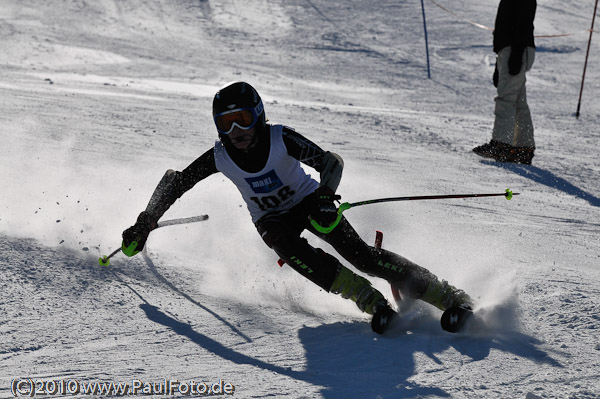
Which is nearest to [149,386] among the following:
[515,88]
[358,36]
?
[515,88]

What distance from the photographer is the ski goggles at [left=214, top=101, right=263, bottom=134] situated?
4.08m

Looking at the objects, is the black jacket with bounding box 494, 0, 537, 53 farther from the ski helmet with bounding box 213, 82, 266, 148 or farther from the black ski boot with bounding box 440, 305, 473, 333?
the black ski boot with bounding box 440, 305, 473, 333

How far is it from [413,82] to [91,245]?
949 cm

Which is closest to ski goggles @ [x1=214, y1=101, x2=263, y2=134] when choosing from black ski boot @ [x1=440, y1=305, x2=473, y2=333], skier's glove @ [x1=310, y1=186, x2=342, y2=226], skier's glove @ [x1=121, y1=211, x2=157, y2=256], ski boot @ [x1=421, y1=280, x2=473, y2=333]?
skier's glove @ [x1=310, y1=186, x2=342, y2=226]

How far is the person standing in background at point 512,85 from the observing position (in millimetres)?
8281

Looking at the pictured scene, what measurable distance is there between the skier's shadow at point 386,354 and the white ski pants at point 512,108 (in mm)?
5169

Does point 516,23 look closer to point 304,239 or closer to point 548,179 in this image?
point 548,179

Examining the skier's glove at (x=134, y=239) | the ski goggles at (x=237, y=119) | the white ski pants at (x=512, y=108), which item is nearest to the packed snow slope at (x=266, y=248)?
the skier's glove at (x=134, y=239)

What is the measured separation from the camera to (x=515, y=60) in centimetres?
840

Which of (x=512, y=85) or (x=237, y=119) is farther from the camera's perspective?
(x=512, y=85)

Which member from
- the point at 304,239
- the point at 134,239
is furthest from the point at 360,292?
the point at 134,239

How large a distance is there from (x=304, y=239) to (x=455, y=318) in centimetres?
97

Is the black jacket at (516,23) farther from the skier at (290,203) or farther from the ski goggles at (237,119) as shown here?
the ski goggles at (237,119)

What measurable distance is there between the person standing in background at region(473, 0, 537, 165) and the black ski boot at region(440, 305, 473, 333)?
16.9 ft
